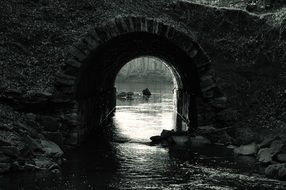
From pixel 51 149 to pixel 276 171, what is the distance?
26.6 feet

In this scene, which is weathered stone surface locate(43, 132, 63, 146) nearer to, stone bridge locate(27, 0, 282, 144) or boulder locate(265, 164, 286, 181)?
stone bridge locate(27, 0, 282, 144)

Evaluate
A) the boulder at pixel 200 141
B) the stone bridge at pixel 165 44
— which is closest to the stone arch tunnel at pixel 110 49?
the stone bridge at pixel 165 44

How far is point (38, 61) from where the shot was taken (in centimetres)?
1847

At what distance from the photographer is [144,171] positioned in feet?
44.4

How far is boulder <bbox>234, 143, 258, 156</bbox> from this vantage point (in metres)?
16.3

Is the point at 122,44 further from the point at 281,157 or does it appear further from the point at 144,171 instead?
the point at 281,157

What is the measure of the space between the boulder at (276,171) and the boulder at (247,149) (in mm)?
2829

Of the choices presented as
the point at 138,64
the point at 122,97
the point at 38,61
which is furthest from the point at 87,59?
the point at 138,64

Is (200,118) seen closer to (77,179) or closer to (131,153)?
(131,153)

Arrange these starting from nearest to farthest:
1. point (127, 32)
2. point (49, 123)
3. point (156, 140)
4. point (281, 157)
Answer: point (281, 157)
point (49, 123)
point (127, 32)
point (156, 140)

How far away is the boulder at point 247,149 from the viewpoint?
16.3 metres

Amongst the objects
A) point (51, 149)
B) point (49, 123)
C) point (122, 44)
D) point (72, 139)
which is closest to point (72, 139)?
point (72, 139)

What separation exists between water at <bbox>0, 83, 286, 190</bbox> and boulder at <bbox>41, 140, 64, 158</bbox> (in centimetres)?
47

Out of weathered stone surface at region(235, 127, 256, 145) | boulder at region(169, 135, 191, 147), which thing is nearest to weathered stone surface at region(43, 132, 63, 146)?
boulder at region(169, 135, 191, 147)
